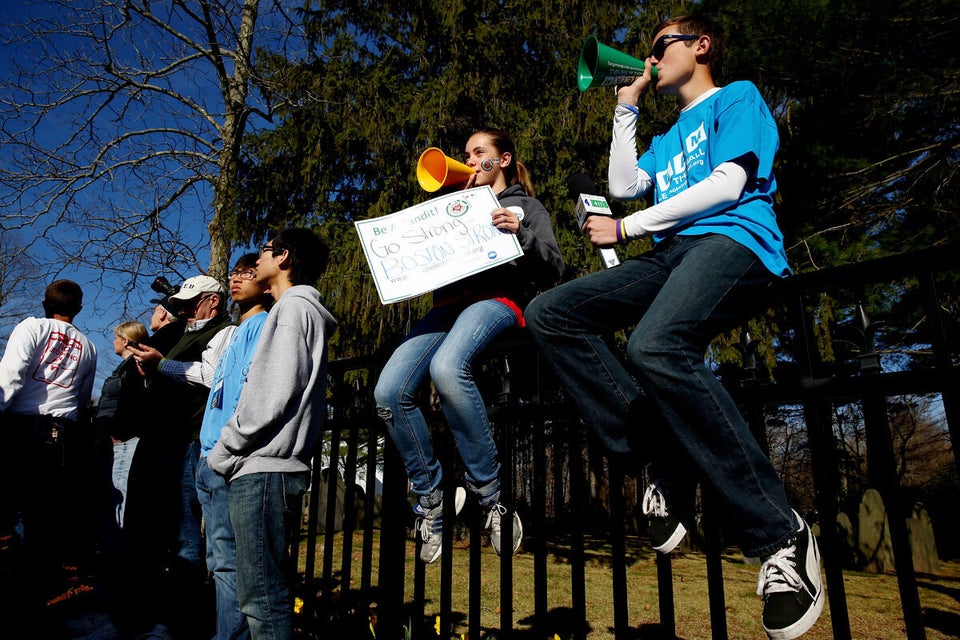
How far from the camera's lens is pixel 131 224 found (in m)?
9.35

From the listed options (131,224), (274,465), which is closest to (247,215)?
(131,224)

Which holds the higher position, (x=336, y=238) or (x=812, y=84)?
(x=812, y=84)

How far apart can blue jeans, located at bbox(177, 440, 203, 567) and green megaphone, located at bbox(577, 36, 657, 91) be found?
10.4ft

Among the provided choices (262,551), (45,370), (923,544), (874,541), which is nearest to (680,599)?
(874,541)

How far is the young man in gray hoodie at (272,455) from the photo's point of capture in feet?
7.70

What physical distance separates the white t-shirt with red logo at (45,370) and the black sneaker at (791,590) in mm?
4812

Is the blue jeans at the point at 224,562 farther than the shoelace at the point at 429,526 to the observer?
Yes

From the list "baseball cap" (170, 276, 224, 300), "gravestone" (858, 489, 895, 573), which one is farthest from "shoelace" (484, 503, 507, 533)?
"gravestone" (858, 489, 895, 573)

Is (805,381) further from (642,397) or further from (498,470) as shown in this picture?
(498,470)

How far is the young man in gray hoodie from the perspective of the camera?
235 centimetres

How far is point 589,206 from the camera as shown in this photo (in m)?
2.16

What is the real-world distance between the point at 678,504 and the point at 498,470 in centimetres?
82

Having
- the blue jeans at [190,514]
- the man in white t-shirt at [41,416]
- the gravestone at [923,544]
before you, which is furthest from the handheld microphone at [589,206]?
the gravestone at [923,544]

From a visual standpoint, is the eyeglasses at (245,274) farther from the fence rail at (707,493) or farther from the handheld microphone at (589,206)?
the handheld microphone at (589,206)
